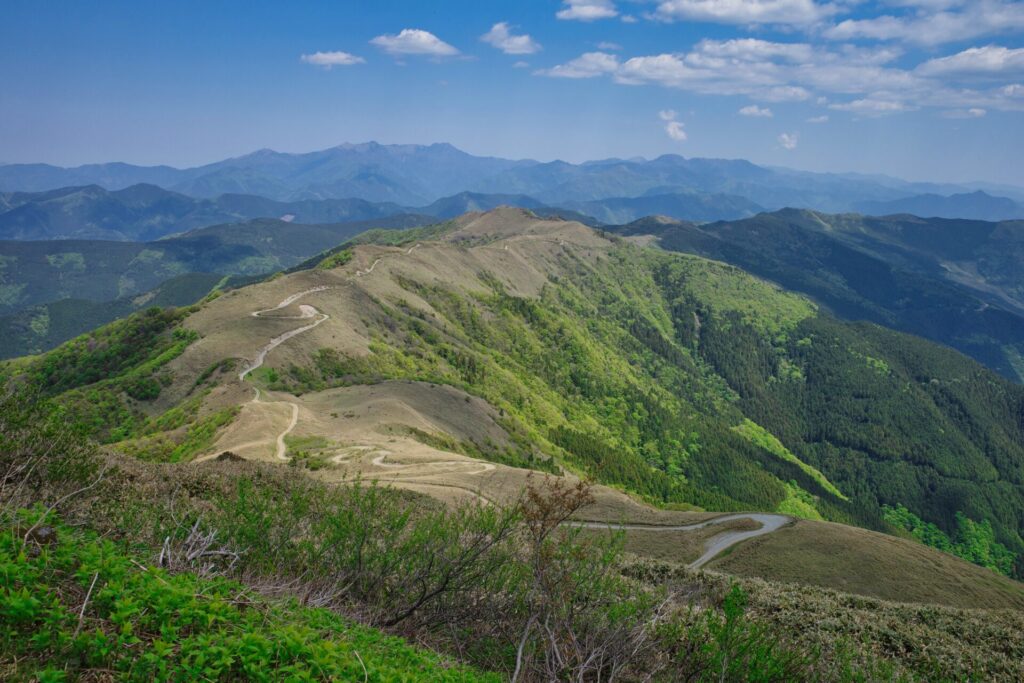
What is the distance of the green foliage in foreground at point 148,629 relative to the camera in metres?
8.16

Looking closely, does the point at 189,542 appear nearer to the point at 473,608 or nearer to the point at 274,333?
the point at 473,608

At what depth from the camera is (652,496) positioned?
126500mm

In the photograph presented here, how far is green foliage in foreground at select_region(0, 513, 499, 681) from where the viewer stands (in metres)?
8.16

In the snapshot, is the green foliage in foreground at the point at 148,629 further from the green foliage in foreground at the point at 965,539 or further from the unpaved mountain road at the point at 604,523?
the green foliage in foreground at the point at 965,539

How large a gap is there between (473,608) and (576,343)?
178m

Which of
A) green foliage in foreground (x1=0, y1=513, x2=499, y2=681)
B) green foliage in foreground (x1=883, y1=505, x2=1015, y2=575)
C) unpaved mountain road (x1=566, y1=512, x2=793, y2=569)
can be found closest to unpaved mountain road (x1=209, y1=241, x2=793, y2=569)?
unpaved mountain road (x1=566, y1=512, x2=793, y2=569)

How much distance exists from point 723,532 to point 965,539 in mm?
173176

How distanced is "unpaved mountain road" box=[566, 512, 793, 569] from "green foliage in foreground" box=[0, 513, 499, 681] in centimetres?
4724

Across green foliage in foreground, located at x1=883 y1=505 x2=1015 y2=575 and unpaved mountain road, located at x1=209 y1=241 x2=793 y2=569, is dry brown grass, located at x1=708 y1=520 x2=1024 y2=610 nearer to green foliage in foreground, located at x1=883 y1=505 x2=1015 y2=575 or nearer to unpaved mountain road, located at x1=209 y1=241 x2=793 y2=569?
unpaved mountain road, located at x1=209 y1=241 x2=793 y2=569

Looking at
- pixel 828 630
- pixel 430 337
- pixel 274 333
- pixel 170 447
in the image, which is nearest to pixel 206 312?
pixel 274 333

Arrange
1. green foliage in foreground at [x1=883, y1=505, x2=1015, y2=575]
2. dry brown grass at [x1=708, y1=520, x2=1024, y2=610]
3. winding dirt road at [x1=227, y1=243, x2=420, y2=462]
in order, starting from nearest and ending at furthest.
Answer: dry brown grass at [x1=708, y1=520, x2=1024, y2=610] → winding dirt road at [x1=227, y1=243, x2=420, y2=462] → green foliage in foreground at [x1=883, y1=505, x2=1015, y2=575]

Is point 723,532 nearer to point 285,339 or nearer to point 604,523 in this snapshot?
point 604,523

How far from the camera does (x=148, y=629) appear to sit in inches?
362

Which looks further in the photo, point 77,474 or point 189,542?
point 77,474
